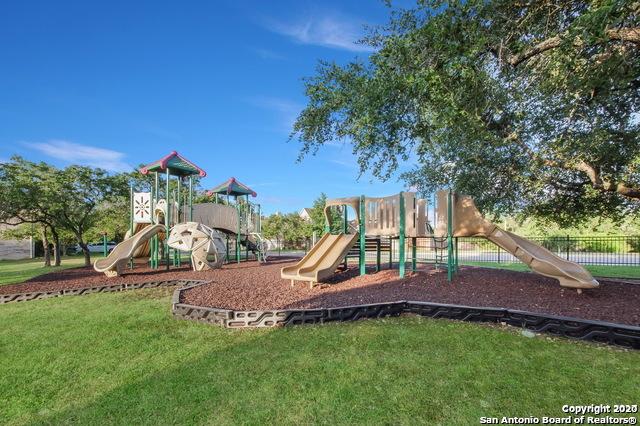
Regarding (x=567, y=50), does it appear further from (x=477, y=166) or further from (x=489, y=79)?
(x=477, y=166)

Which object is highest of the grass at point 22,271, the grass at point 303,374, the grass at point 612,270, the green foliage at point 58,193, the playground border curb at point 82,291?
the green foliage at point 58,193

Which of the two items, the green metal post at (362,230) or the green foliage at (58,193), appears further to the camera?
the green foliage at (58,193)

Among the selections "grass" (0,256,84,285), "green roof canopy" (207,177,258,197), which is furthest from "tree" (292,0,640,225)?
"grass" (0,256,84,285)

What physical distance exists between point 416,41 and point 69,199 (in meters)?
18.7

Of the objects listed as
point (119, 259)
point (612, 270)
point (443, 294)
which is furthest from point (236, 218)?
point (612, 270)

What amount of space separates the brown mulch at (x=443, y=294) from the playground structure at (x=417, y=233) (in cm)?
40

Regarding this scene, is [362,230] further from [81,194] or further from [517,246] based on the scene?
[81,194]

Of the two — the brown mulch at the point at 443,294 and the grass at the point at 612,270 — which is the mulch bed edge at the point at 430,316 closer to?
the brown mulch at the point at 443,294

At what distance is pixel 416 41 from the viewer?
19.8ft

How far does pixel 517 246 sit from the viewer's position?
7.64 meters

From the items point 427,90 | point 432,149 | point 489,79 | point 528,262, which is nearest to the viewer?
point 427,90

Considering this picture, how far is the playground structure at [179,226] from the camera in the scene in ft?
41.4

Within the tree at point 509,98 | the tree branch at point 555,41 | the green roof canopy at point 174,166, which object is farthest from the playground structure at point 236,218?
the tree branch at point 555,41

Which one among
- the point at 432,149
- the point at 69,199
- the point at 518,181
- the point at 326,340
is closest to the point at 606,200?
the point at 518,181
